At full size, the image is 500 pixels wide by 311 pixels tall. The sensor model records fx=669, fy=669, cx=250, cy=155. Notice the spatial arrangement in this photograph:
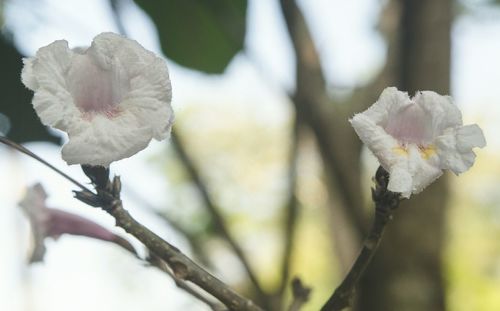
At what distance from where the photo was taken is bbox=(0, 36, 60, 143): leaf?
698mm

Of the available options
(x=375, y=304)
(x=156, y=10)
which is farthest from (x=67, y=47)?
(x=375, y=304)

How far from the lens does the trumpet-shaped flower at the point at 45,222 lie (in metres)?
0.55

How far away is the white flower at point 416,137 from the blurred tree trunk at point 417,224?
0.74m

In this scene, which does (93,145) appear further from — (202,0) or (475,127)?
(202,0)

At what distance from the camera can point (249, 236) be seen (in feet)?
13.1

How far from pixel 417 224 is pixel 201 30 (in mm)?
535

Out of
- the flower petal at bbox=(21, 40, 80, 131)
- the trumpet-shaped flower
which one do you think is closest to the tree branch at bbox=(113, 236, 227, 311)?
the trumpet-shaped flower

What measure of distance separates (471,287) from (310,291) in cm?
424

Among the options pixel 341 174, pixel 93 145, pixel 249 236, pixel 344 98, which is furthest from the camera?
pixel 249 236

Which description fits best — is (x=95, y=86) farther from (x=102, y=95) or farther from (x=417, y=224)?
(x=417, y=224)

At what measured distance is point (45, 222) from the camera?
0.58 meters

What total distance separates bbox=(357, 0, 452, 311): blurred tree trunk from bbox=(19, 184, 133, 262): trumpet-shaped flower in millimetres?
690

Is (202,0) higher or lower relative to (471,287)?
higher

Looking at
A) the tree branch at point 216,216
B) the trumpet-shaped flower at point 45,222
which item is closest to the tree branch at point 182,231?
the tree branch at point 216,216
